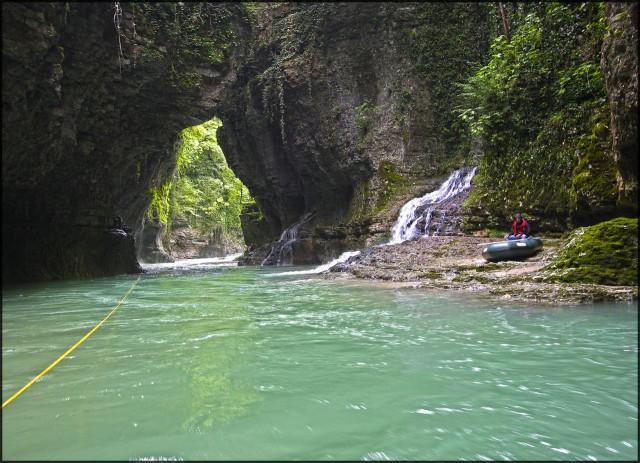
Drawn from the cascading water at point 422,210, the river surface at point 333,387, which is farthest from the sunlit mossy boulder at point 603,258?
the cascading water at point 422,210

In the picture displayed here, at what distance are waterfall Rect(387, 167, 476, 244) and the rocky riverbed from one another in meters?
1.69

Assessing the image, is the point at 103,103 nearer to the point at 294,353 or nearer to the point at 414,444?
the point at 294,353

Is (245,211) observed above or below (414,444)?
above

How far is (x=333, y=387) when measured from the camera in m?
2.72

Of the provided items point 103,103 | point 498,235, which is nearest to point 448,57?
point 498,235

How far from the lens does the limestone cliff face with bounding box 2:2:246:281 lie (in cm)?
952

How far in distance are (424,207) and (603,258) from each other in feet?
28.5

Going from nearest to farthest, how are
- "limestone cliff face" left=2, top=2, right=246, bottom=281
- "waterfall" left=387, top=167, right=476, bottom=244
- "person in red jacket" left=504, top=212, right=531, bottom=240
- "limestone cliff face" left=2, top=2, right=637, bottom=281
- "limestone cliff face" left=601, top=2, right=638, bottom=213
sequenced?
"limestone cliff face" left=601, top=2, right=638, bottom=213 < "limestone cliff face" left=2, top=2, right=246, bottom=281 < "person in red jacket" left=504, top=212, right=531, bottom=240 < "limestone cliff face" left=2, top=2, right=637, bottom=281 < "waterfall" left=387, top=167, right=476, bottom=244

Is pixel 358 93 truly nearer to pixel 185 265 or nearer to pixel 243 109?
pixel 243 109

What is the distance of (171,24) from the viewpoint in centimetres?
Answer: 1311

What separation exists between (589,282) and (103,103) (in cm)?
1279

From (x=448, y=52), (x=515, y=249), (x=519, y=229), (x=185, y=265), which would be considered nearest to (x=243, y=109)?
(x=448, y=52)

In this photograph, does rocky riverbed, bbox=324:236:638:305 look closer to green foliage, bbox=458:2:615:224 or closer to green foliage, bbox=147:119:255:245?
green foliage, bbox=458:2:615:224

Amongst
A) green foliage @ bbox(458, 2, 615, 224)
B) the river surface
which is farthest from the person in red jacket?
the river surface
